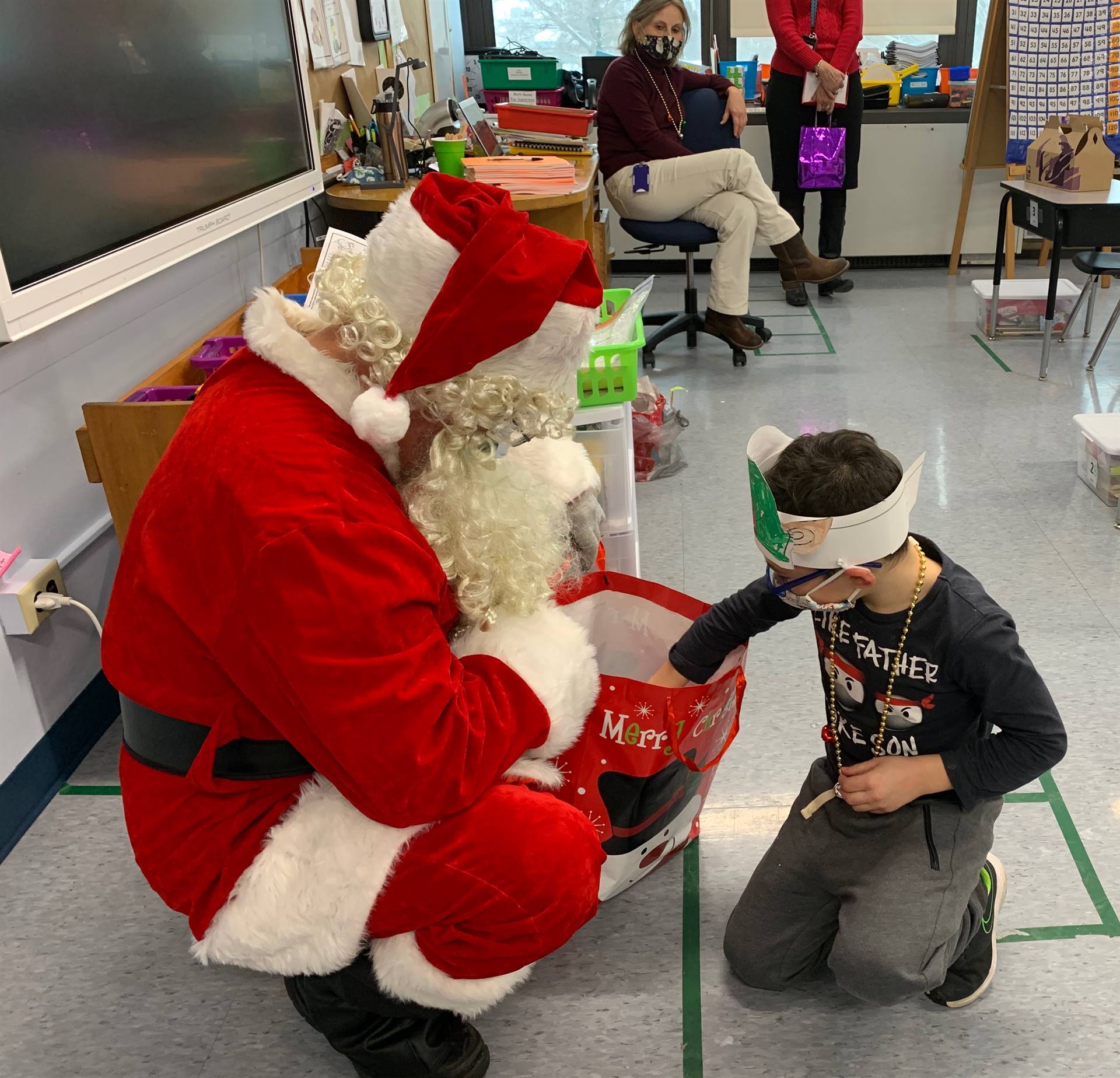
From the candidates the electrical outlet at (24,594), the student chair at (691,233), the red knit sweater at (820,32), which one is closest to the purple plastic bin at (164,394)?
the electrical outlet at (24,594)

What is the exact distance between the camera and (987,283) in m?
4.29

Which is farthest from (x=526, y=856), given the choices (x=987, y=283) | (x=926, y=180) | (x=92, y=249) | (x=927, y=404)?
(x=926, y=180)

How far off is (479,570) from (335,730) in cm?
29

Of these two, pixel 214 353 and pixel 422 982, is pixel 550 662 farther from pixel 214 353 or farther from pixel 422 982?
pixel 214 353

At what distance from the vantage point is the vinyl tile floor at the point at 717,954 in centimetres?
139

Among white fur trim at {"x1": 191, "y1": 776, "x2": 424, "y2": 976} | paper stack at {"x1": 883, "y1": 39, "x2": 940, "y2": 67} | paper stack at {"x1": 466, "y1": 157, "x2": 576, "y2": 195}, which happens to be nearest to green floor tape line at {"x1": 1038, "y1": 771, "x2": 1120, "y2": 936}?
white fur trim at {"x1": 191, "y1": 776, "x2": 424, "y2": 976}

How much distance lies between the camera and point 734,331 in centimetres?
411

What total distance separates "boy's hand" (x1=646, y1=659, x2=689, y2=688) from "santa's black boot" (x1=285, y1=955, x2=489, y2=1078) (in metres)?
0.54

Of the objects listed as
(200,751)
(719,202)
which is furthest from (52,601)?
(719,202)

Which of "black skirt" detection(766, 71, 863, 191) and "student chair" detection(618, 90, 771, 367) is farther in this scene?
"black skirt" detection(766, 71, 863, 191)

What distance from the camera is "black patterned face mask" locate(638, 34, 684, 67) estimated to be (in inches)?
154

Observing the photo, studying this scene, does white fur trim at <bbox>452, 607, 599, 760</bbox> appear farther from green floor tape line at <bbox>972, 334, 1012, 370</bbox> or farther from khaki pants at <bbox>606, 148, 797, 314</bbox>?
green floor tape line at <bbox>972, 334, 1012, 370</bbox>

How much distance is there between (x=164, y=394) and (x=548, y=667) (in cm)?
115

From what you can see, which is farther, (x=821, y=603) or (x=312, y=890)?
(x=821, y=603)
